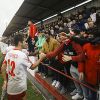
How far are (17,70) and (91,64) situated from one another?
157 cm

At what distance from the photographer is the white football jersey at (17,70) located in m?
4.85

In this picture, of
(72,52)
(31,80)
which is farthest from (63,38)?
(31,80)

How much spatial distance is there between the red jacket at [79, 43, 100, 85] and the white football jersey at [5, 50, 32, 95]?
1.24 metres

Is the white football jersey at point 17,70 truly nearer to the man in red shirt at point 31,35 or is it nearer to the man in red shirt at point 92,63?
the man in red shirt at point 92,63

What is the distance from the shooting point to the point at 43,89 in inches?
324

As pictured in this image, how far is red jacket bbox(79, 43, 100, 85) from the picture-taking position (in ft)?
16.0

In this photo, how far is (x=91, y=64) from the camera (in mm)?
5023

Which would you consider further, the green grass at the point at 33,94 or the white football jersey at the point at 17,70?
the green grass at the point at 33,94

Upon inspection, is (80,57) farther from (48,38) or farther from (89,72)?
(48,38)

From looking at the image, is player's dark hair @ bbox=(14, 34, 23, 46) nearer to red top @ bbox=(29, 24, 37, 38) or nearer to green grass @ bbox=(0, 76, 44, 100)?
green grass @ bbox=(0, 76, 44, 100)

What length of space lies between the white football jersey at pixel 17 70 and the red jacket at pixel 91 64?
124cm

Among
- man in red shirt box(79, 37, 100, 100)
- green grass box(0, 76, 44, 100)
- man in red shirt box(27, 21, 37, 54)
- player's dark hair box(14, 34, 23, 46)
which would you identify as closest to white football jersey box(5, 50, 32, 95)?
player's dark hair box(14, 34, 23, 46)

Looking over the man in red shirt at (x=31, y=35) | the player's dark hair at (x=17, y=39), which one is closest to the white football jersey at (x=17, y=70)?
the player's dark hair at (x=17, y=39)

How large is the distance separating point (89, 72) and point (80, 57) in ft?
1.23
